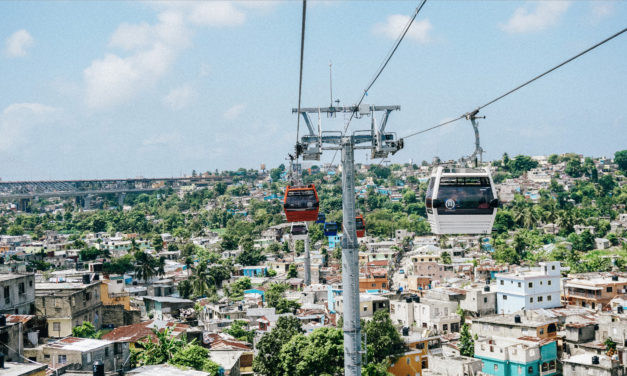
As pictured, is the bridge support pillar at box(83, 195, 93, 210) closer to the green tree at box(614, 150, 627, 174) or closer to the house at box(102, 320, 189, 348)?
the green tree at box(614, 150, 627, 174)

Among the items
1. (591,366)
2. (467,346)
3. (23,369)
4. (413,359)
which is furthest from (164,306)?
(591,366)

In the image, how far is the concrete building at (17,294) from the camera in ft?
77.2

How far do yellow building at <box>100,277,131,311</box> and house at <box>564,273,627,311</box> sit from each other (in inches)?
972

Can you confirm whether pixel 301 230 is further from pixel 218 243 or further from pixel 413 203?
pixel 413 203

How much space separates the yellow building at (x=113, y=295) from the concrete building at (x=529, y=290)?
2028 centimetres

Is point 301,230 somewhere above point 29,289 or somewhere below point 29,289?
above

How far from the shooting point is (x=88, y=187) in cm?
14112

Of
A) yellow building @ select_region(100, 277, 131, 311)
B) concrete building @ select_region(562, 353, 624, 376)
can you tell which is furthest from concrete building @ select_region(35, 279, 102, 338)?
concrete building @ select_region(562, 353, 624, 376)

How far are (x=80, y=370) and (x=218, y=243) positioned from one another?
54684 millimetres

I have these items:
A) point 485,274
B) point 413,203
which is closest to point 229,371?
point 485,274

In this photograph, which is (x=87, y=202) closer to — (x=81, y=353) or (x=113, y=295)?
(x=113, y=295)

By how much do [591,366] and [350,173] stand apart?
16.2 m

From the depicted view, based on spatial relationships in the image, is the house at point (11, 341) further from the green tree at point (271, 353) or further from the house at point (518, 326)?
the house at point (518, 326)

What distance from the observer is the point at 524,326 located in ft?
88.4
